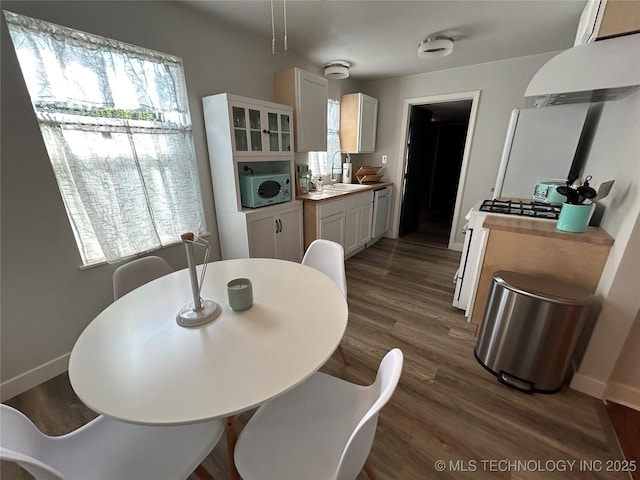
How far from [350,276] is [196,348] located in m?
2.31

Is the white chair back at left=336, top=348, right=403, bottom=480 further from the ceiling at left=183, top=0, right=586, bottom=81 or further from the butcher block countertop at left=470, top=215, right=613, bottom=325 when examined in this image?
the ceiling at left=183, top=0, right=586, bottom=81

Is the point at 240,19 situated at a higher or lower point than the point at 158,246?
higher

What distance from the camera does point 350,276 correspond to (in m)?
3.07

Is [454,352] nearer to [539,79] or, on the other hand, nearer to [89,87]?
[539,79]

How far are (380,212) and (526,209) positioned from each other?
208cm

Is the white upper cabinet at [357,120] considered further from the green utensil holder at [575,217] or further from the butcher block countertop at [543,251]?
the green utensil holder at [575,217]

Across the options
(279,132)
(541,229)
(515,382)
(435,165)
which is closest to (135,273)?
(279,132)

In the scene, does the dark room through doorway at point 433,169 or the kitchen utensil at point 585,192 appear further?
the dark room through doorway at point 433,169

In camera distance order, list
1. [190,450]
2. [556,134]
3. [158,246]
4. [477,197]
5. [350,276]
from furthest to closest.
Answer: [477,197]
[350,276]
[556,134]
[158,246]
[190,450]

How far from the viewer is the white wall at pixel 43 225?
4.67 feet

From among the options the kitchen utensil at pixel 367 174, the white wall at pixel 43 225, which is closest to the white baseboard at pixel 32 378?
the white wall at pixel 43 225

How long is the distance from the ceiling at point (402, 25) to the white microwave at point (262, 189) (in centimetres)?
126

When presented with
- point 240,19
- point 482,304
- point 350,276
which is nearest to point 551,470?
point 482,304

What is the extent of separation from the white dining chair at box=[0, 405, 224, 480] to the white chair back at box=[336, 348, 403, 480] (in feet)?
1.62
